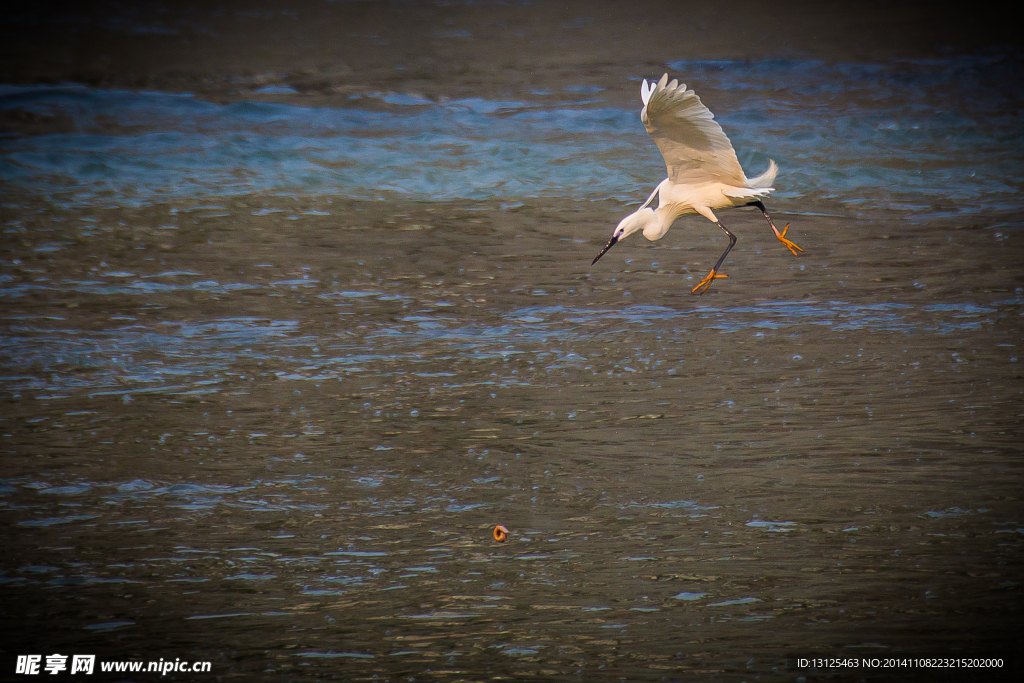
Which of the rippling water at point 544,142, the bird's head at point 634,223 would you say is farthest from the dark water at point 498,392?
the bird's head at point 634,223

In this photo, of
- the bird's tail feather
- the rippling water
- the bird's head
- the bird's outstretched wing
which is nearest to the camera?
the bird's outstretched wing

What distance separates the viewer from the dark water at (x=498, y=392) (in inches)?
112

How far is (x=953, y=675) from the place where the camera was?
266 centimetres

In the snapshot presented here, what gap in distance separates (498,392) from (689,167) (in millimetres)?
1241

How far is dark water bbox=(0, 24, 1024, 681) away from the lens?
2.85m

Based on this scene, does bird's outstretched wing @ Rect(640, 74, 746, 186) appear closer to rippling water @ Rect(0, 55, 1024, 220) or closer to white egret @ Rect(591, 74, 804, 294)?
white egret @ Rect(591, 74, 804, 294)

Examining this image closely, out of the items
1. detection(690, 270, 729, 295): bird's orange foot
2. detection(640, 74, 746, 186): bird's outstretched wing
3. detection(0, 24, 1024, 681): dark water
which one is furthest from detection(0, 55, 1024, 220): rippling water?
detection(640, 74, 746, 186): bird's outstretched wing

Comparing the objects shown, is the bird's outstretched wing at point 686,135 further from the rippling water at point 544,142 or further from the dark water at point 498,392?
the rippling water at point 544,142

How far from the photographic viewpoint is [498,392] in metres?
4.06

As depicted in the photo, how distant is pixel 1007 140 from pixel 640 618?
4698mm

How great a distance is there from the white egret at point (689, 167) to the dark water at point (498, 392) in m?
0.37

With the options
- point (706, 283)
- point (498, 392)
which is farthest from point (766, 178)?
point (498, 392)

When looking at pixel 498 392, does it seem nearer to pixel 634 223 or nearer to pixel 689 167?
pixel 634 223

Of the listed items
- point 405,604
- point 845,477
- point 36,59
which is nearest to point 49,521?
point 405,604
